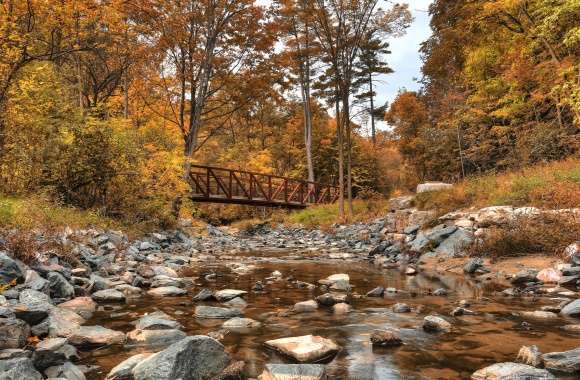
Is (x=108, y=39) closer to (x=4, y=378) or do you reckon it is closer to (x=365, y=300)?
(x=365, y=300)

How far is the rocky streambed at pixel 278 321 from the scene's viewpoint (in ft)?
9.79

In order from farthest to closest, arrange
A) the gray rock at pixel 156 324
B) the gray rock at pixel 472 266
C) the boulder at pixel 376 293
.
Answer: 1. the gray rock at pixel 472 266
2. the boulder at pixel 376 293
3. the gray rock at pixel 156 324

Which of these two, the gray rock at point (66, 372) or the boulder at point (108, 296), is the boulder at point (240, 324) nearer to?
the gray rock at point (66, 372)

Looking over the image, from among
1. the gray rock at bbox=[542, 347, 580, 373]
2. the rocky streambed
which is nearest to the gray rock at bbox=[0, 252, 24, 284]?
the rocky streambed

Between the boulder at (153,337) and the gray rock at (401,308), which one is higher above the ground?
the boulder at (153,337)

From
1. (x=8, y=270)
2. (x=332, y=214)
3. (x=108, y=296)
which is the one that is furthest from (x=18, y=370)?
(x=332, y=214)

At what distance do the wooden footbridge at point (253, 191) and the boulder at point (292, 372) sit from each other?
52.0ft

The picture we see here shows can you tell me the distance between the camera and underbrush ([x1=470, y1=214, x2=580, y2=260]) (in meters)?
7.46

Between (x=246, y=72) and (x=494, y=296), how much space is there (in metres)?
14.1

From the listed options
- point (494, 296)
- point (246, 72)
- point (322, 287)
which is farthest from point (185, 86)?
point (494, 296)

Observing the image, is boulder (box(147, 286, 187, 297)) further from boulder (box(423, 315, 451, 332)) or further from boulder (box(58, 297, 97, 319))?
boulder (box(423, 315, 451, 332))

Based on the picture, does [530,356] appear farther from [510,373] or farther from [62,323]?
[62,323]

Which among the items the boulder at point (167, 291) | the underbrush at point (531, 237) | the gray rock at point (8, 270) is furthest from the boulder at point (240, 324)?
the underbrush at point (531, 237)

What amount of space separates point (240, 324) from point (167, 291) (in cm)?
197
